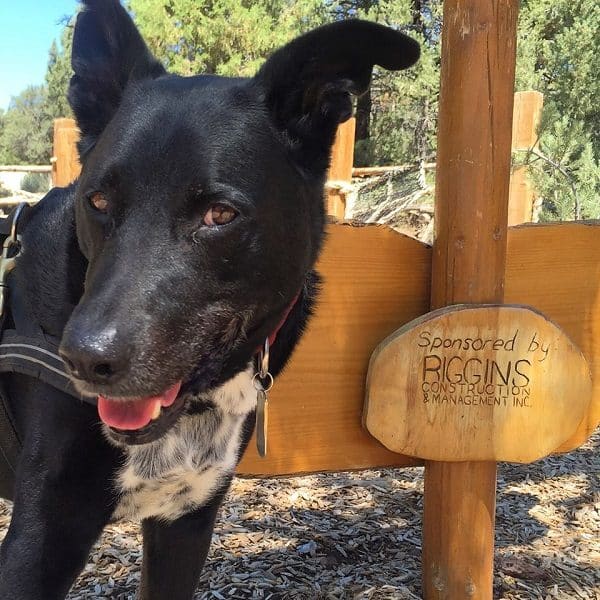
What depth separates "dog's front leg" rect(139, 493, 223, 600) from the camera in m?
2.02

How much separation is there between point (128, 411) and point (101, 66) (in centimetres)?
94

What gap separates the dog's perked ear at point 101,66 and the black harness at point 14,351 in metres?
0.32

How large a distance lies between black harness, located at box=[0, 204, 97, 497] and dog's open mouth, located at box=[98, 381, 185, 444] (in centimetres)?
9

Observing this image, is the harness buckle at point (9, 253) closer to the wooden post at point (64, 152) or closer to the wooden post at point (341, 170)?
the wooden post at point (64, 152)

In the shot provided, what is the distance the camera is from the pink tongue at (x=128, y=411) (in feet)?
5.01

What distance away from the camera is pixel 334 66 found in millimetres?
1761

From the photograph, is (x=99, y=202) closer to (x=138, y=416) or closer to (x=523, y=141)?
(x=138, y=416)

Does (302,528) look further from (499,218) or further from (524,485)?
(499,218)

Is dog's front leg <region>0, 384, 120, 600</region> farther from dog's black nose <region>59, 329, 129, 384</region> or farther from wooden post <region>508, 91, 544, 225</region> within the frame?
wooden post <region>508, 91, 544, 225</region>

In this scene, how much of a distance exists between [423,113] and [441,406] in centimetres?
1129

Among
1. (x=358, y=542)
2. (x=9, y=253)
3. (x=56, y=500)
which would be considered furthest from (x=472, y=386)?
(x=9, y=253)

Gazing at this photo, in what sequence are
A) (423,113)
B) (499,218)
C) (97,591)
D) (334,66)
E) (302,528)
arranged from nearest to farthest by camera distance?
(334,66) → (499,218) → (97,591) → (302,528) → (423,113)

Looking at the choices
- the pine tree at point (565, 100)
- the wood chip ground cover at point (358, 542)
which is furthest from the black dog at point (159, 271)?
the pine tree at point (565, 100)

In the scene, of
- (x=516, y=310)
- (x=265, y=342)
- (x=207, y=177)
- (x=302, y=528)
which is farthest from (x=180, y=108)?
(x=302, y=528)
